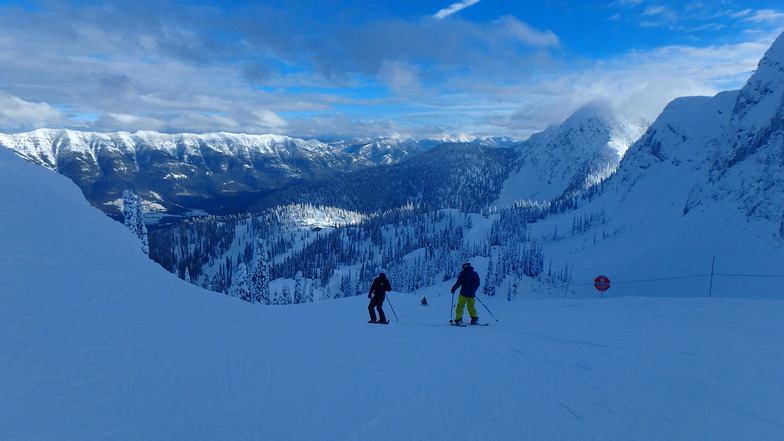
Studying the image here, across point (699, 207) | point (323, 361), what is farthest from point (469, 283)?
point (699, 207)

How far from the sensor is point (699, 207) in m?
104

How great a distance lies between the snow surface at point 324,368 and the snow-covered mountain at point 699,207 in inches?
1865

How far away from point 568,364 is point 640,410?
219cm

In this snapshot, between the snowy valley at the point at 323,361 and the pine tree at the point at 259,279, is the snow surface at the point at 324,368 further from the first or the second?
the pine tree at the point at 259,279

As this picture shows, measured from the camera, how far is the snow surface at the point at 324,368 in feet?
17.4

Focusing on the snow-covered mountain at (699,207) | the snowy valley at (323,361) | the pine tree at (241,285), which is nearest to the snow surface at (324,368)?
the snowy valley at (323,361)

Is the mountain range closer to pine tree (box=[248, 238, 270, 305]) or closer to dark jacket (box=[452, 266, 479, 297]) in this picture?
pine tree (box=[248, 238, 270, 305])

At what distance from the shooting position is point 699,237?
3595 inches

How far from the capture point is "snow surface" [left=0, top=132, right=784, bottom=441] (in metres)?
5.30

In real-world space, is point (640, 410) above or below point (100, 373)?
below

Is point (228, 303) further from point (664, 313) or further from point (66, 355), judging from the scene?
point (664, 313)

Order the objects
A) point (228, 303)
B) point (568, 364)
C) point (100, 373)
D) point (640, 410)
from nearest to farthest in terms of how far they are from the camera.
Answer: point (640, 410), point (100, 373), point (568, 364), point (228, 303)

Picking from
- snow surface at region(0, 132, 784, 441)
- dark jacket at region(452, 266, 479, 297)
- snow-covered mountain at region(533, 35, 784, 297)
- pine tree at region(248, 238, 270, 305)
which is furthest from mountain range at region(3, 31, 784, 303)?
snow surface at region(0, 132, 784, 441)

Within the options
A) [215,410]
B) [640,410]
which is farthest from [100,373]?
[640,410]
